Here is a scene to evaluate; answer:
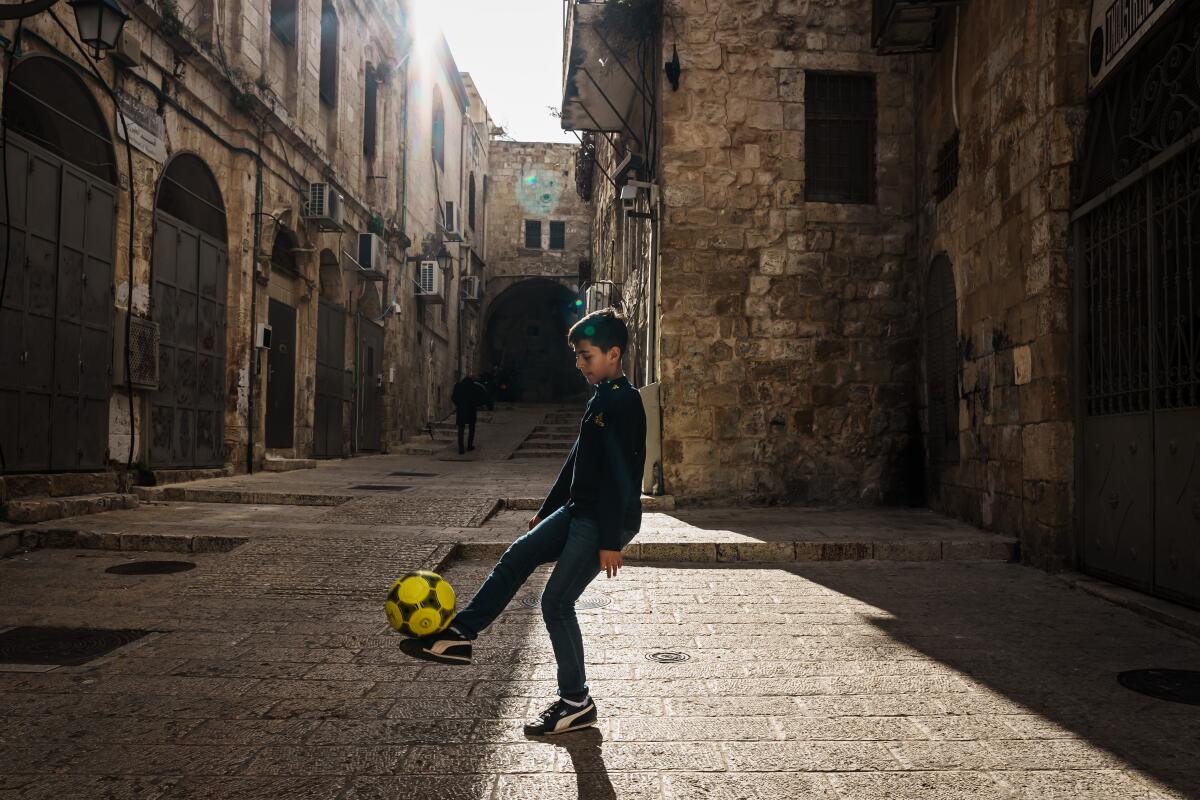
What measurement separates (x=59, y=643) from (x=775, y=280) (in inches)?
320

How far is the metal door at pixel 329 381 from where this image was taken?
16.3 m

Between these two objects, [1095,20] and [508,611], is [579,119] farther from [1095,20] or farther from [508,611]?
[508,611]

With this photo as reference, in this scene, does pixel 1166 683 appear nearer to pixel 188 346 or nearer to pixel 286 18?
pixel 188 346

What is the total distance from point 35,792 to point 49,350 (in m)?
6.94

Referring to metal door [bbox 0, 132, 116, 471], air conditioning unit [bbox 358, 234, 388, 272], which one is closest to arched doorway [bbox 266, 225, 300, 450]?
air conditioning unit [bbox 358, 234, 388, 272]

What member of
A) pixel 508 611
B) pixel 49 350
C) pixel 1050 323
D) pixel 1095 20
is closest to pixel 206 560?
pixel 508 611

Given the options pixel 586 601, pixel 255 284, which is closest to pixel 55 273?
pixel 255 284

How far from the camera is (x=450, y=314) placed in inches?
1109

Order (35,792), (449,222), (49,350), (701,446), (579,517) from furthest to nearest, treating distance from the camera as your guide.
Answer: (449,222) < (701,446) < (49,350) < (579,517) < (35,792)

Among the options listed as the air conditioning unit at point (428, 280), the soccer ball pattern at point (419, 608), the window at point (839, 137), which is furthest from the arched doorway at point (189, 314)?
the air conditioning unit at point (428, 280)

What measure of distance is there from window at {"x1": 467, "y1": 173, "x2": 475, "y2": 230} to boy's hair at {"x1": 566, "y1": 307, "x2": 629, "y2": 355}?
27956 mm

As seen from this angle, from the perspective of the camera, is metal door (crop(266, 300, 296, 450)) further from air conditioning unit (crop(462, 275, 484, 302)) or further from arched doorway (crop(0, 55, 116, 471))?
air conditioning unit (crop(462, 275, 484, 302))

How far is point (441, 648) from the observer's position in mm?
3256

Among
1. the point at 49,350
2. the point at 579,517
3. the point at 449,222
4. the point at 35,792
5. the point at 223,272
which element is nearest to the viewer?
the point at 35,792
